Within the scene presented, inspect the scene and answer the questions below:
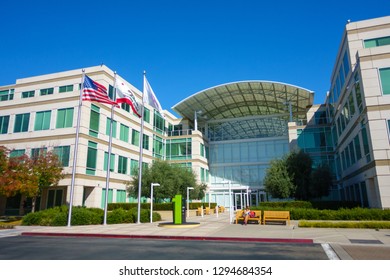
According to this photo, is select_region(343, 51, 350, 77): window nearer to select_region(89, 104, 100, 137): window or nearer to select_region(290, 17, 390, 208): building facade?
select_region(290, 17, 390, 208): building facade

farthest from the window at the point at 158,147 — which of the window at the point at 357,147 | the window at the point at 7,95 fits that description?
the window at the point at 357,147

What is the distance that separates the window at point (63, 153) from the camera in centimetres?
3029

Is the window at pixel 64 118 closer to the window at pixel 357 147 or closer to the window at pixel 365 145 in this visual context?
the window at pixel 365 145

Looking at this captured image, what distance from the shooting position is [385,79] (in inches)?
876

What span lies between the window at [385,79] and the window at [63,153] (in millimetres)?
29317

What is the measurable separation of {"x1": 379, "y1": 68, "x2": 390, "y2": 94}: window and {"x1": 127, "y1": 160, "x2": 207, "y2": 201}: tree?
68.3ft

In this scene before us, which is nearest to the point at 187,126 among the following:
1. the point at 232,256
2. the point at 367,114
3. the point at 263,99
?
the point at 263,99

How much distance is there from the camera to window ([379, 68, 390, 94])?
22094 millimetres

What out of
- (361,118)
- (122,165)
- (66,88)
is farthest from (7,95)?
(361,118)

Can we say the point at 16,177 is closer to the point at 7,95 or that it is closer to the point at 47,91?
the point at 47,91

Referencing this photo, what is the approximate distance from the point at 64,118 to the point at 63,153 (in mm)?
3927

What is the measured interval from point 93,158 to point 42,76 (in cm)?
1359

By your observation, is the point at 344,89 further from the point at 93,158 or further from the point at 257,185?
the point at 93,158
